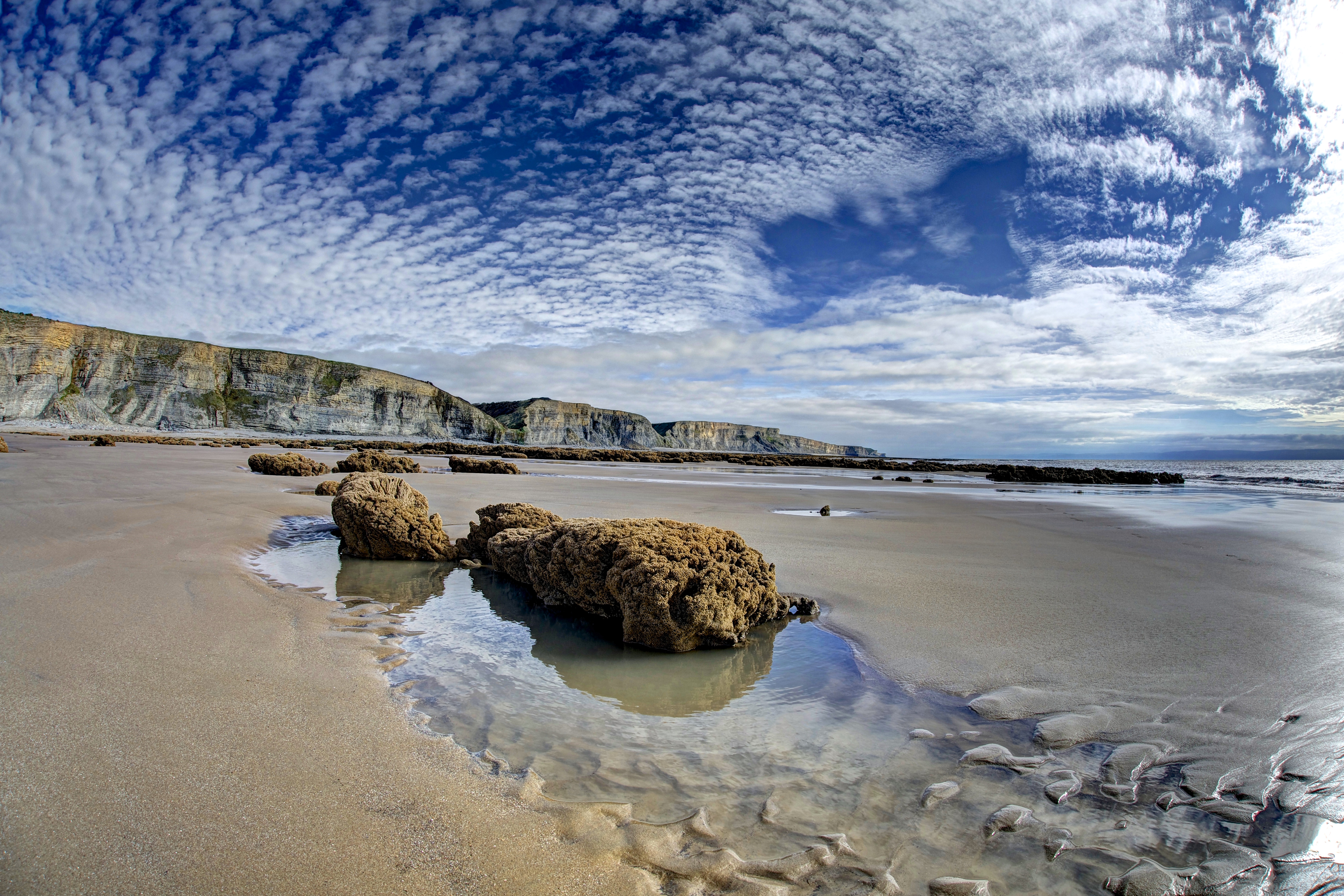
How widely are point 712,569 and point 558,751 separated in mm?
1915

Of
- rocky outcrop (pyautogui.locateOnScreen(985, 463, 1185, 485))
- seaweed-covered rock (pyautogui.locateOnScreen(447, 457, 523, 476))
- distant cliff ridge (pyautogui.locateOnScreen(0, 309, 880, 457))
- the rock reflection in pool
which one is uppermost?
distant cliff ridge (pyautogui.locateOnScreen(0, 309, 880, 457))

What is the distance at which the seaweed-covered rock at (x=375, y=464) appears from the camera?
14.8 meters

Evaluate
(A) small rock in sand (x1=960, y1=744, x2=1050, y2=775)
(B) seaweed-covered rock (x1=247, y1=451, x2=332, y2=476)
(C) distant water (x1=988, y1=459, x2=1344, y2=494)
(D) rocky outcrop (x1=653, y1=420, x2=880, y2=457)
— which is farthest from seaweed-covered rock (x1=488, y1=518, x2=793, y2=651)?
(D) rocky outcrop (x1=653, y1=420, x2=880, y2=457)

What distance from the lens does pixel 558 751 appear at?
2.52 m

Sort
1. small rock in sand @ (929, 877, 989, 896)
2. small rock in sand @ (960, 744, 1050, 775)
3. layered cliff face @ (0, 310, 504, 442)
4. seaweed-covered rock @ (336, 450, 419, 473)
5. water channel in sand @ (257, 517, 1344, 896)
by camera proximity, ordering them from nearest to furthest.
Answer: small rock in sand @ (929, 877, 989, 896), water channel in sand @ (257, 517, 1344, 896), small rock in sand @ (960, 744, 1050, 775), seaweed-covered rock @ (336, 450, 419, 473), layered cliff face @ (0, 310, 504, 442)

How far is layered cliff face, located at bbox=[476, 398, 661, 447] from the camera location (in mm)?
119375

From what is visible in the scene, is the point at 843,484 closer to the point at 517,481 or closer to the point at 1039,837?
the point at 517,481

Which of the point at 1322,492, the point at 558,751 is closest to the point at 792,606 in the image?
the point at 558,751

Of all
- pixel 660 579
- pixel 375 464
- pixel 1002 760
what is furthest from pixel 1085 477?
pixel 1002 760

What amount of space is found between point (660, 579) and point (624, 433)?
438ft

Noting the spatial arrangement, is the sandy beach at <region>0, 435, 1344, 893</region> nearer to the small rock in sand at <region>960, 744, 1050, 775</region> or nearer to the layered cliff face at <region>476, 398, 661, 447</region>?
the small rock in sand at <region>960, 744, 1050, 775</region>

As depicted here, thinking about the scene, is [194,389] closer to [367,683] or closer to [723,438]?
[367,683]

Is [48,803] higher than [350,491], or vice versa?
[350,491]

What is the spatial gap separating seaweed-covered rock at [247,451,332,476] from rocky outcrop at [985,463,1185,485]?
25.7 m
